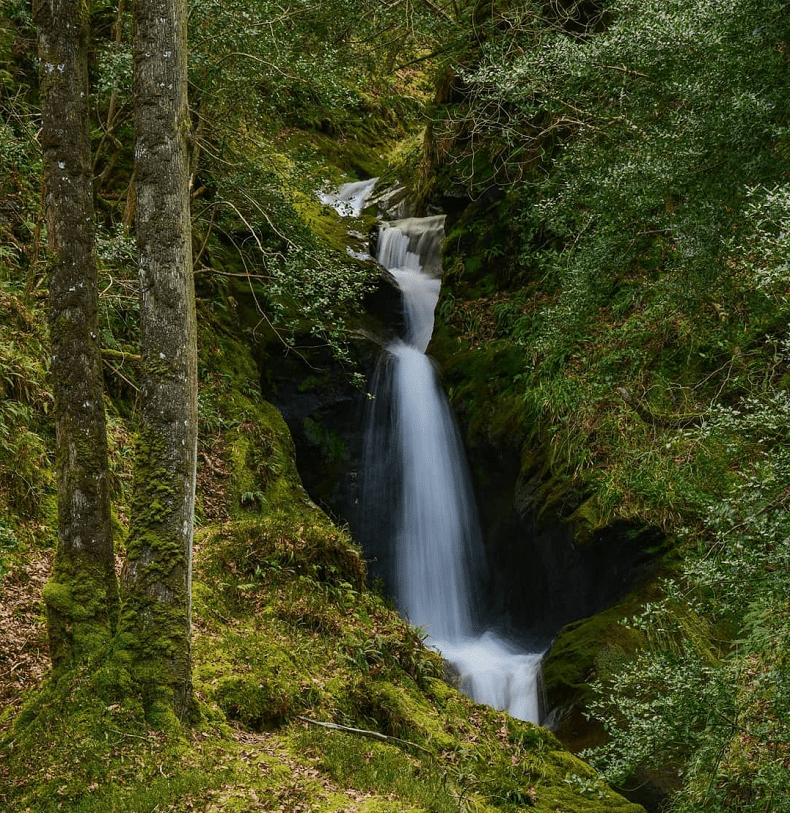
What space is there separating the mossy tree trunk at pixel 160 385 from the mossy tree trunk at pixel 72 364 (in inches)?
9.9

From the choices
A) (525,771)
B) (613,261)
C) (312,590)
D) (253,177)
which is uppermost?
(253,177)

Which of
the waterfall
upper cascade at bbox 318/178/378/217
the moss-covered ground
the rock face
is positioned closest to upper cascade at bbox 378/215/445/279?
the waterfall

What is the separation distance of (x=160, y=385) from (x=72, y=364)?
59 cm

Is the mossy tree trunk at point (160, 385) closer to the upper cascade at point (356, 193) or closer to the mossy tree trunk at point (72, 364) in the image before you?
the mossy tree trunk at point (72, 364)

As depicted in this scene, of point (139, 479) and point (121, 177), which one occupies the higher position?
point (121, 177)

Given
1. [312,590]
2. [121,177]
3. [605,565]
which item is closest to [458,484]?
[605,565]

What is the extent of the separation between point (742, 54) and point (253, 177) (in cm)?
733

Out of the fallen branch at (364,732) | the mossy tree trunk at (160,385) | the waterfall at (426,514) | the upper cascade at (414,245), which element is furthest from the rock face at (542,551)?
the mossy tree trunk at (160,385)

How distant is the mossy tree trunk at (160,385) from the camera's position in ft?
14.3

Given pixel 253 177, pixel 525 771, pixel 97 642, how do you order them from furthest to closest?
pixel 253 177
pixel 525 771
pixel 97 642

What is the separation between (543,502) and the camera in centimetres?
1182

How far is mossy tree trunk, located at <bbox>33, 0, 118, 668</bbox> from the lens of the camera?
4.41m

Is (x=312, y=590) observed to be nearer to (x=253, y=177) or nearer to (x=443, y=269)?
(x=253, y=177)

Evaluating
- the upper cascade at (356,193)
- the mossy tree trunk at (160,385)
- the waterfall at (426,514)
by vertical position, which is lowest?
the waterfall at (426,514)
